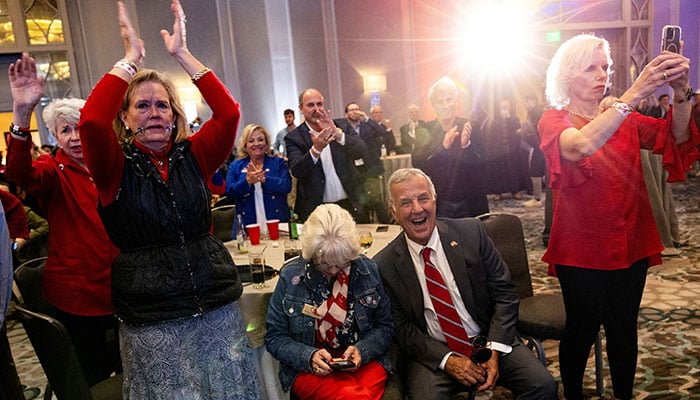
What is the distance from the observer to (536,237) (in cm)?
587

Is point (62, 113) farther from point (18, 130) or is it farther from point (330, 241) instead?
point (330, 241)

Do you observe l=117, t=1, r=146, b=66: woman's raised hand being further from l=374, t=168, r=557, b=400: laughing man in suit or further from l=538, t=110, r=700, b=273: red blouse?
l=538, t=110, r=700, b=273: red blouse

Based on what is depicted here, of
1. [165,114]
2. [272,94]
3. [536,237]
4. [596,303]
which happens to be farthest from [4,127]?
[596,303]

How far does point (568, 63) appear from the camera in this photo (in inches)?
83.4

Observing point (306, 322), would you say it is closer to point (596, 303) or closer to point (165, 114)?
point (165, 114)

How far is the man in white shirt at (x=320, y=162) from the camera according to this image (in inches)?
142

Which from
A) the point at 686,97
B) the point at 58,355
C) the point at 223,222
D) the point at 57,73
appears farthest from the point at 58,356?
the point at 57,73

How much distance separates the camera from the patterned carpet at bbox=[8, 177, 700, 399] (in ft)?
8.86

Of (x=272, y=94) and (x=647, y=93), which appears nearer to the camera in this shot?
(x=647, y=93)

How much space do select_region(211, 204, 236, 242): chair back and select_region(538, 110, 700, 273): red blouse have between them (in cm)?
245

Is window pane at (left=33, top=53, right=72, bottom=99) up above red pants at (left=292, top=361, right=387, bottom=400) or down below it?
above

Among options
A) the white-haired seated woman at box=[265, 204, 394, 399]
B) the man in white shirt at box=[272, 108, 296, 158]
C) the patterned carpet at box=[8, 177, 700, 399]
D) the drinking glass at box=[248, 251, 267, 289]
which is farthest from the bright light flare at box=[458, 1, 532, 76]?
the white-haired seated woman at box=[265, 204, 394, 399]

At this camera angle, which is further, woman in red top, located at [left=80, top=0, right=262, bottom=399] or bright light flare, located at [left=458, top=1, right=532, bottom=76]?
bright light flare, located at [left=458, top=1, right=532, bottom=76]

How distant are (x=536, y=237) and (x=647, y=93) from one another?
4.25 m
